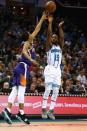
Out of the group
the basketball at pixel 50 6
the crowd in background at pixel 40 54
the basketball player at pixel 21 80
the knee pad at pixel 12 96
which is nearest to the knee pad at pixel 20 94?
the basketball player at pixel 21 80

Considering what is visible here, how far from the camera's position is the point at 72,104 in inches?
647

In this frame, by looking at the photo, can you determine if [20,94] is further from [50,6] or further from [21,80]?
[50,6]

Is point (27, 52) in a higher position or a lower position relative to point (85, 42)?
higher

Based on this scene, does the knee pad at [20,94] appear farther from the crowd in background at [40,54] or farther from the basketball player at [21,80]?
the crowd in background at [40,54]

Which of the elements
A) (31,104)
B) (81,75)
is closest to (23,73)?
(31,104)

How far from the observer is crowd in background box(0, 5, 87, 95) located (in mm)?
16719

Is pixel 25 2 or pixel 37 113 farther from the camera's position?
pixel 25 2

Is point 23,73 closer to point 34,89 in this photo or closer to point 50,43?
point 50,43

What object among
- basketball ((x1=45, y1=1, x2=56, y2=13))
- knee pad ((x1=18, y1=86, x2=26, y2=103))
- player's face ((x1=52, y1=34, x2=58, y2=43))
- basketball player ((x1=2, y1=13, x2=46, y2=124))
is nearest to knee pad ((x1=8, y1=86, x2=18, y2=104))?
basketball player ((x1=2, y1=13, x2=46, y2=124))

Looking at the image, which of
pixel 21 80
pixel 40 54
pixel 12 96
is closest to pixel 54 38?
pixel 21 80

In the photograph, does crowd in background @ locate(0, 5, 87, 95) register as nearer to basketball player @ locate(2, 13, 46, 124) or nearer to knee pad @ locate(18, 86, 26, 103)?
basketball player @ locate(2, 13, 46, 124)

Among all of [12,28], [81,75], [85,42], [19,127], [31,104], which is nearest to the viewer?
[19,127]

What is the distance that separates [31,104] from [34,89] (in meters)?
0.52

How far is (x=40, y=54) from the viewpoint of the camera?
21188 mm
